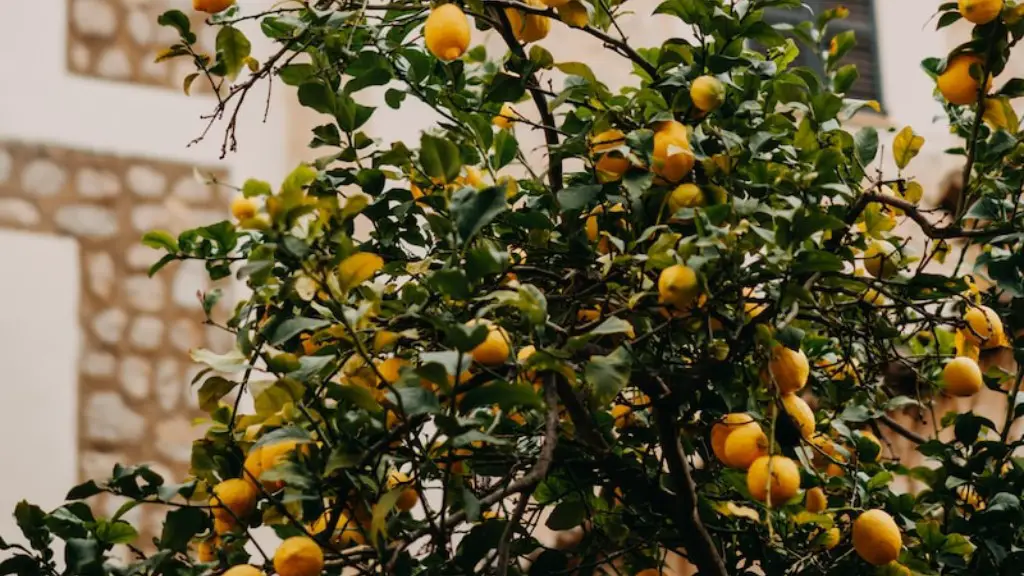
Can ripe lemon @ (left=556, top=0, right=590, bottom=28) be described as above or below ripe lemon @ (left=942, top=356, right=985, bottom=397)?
above

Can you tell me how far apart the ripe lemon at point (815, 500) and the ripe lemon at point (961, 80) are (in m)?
0.54

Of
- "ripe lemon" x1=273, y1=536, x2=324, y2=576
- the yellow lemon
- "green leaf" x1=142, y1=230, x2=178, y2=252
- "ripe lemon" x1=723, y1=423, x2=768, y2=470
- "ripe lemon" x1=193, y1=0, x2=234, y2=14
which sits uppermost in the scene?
"ripe lemon" x1=193, y1=0, x2=234, y2=14

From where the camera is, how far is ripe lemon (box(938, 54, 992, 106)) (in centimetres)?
150

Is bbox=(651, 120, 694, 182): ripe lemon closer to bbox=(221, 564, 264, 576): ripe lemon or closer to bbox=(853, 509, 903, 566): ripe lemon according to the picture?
bbox=(853, 509, 903, 566): ripe lemon

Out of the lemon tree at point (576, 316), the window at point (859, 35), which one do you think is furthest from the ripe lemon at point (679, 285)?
the window at point (859, 35)

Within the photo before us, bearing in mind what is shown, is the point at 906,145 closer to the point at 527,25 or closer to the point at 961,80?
the point at 961,80

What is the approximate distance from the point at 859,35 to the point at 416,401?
3696mm

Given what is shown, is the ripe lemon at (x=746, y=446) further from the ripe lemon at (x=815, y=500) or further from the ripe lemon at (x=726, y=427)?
the ripe lemon at (x=815, y=500)

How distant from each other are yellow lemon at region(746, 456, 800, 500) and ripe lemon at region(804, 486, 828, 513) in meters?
0.36

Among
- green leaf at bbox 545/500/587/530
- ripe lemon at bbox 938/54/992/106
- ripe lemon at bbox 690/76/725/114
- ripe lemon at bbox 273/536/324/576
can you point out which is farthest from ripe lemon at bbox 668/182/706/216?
ripe lemon at bbox 273/536/324/576

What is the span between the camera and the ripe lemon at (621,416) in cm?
180

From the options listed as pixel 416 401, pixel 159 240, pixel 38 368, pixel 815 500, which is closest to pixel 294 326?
pixel 416 401

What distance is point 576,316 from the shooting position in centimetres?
151

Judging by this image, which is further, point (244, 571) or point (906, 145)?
point (906, 145)
